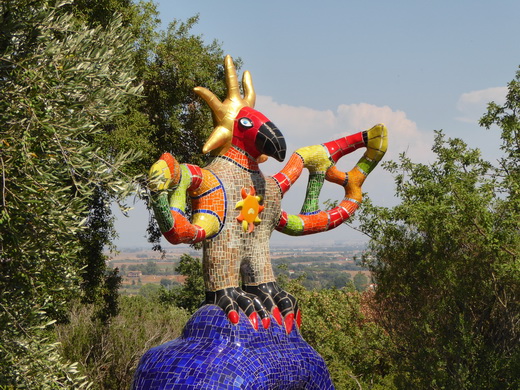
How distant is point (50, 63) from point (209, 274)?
259 centimetres

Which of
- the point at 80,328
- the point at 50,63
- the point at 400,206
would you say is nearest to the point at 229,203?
the point at 50,63

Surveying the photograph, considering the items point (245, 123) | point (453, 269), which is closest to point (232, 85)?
point (245, 123)

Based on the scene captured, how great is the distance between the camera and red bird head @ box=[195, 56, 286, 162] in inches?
277

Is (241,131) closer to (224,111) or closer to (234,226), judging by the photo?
(224,111)

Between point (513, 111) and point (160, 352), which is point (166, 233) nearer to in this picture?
point (160, 352)

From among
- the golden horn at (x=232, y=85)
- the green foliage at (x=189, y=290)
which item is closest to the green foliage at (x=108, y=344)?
the green foliage at (x=189, y=290)

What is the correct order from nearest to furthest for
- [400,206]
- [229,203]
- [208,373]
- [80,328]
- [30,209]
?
1. [208,373]
2. [30,209]
3. [229,203]
4. [400,206]
5. [80,328]

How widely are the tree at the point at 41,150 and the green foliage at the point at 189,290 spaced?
11.5 m

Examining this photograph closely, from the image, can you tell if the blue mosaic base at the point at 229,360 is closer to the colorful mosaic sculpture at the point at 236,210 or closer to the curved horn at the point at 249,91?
the colorful mosaic sculpture at the point at 236,210

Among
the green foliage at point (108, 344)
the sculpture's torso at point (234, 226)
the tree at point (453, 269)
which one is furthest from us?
the green foliage at point (108, 344)

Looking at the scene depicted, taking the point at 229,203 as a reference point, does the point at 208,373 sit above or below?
below

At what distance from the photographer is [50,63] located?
6328 mm

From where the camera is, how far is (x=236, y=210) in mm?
6973

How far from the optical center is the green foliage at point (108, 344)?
561 inches
